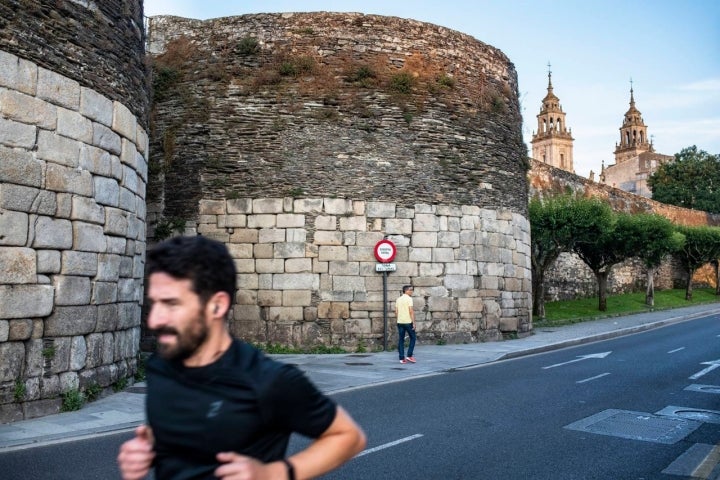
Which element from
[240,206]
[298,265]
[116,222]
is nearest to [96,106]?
[116,222]

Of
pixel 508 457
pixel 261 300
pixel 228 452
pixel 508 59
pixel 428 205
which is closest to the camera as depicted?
pixel 228 452

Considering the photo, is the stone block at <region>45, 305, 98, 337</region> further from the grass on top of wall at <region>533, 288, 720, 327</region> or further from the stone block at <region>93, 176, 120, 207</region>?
the grass on top of wall at <region>533, 288, 720, 327</region>

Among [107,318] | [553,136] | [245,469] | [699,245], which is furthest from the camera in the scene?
[553,136]

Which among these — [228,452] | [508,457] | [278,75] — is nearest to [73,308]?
[508,457]

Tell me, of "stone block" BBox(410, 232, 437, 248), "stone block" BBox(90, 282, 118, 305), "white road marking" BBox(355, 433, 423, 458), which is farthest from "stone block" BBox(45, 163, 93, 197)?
"stone block" BBox(410, 232, 437, 248)

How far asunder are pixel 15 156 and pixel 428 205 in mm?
11009

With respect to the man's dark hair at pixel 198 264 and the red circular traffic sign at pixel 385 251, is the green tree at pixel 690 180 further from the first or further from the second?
the man's dark hair at pixel 198 264

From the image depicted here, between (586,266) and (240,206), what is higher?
(240,206)

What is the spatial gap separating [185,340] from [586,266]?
4119cm

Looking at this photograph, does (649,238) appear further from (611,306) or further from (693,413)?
(693,413)

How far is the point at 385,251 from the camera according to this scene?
16609 mm

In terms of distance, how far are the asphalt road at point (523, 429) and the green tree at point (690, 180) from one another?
64571 millimetres

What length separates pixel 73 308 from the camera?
8.98 m

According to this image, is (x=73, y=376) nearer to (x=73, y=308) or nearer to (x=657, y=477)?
(x=73, y=308)
